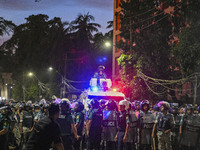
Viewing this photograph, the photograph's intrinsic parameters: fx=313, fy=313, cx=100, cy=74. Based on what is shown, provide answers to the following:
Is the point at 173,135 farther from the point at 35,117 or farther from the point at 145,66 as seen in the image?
the point at 145,66

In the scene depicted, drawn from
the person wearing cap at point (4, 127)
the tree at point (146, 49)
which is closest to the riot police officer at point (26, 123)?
the person wearing cap at point (4, 127)

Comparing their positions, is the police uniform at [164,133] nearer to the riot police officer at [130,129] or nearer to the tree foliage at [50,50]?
the riot police officer at [130,129]

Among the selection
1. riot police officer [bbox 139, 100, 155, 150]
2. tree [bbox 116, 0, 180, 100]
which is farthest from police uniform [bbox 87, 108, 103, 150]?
tree [bbox 116, 0, 180, 100]

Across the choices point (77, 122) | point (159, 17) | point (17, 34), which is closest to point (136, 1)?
point (159, 17)

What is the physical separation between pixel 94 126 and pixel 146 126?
1.69m

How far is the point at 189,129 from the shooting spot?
11164mm

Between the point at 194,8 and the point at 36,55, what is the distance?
109 feet

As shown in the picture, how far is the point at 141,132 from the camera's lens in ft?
33.6

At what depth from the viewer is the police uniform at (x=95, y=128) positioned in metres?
10.1

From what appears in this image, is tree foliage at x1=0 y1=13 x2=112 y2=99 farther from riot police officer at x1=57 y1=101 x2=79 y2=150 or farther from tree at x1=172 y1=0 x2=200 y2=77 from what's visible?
riot police officer at x1=57 y1=101 x2=79 y2=150

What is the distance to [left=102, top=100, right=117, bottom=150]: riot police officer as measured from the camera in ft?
34.0

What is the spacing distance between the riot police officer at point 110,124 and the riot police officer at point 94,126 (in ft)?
1.04

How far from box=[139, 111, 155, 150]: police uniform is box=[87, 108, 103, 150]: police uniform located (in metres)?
1.34

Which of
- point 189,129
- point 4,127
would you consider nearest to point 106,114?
point 189,129
